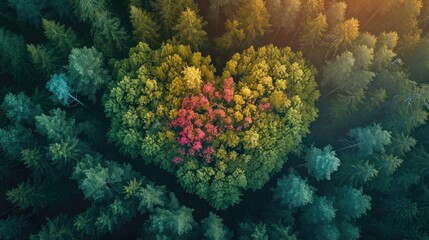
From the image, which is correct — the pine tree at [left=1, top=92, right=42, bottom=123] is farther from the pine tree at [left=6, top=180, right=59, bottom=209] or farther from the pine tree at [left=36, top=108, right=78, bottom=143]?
the pine tree at [left=6, top=180, right=59, bottom=209]

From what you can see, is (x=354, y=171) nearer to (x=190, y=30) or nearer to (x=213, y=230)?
(x=213, y=230)

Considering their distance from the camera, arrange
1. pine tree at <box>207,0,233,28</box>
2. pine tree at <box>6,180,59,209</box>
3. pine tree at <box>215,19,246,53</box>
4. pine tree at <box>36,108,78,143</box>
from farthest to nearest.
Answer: pine tree at <box>207,0,233,28</box> → pine tree at <box>215,19,246,53</box> → pine tree at <box>6,180,59,209</box> → pine tree at <box>36,108,78,143</box>

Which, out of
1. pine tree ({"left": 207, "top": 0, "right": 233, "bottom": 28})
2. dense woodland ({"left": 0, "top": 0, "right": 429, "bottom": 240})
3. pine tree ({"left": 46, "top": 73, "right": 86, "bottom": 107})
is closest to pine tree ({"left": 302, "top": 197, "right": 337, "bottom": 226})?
dense woodland ({"left": 0, "top": 0, "right": 429, "bottom": 240})

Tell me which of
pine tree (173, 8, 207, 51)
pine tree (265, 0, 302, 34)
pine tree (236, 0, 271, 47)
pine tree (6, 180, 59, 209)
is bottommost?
pine tree (6, 180, 59, 209)

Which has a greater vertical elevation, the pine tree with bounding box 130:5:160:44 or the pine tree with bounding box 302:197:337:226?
the pine tree with bounding box 130:5:160:44

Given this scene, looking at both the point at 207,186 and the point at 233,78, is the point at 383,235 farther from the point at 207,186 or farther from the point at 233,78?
the point at 233,78

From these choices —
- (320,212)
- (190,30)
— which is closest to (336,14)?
(190,30)
